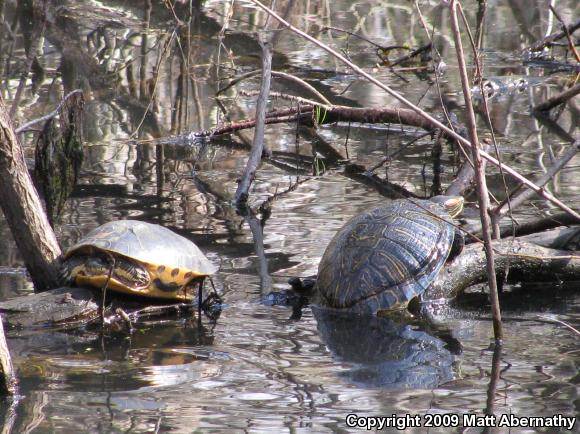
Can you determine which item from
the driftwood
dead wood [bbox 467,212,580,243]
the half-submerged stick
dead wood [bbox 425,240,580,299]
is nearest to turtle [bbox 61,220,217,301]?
the driftwood

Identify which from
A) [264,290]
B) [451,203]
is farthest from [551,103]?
[264,290]

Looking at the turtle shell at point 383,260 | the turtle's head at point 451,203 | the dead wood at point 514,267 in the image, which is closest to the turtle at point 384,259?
the turtle shell at point 383,260

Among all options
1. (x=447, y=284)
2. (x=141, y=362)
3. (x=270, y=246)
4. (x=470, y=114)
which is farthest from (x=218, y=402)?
(x=270, y=246)

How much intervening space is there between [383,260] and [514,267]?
875mm

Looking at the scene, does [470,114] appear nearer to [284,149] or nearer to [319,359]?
[319,359]

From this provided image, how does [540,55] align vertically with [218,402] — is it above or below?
above

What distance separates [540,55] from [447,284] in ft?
27.8

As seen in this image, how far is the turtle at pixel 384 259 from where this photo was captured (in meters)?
5.26

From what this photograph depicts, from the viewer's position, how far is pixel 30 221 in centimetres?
534

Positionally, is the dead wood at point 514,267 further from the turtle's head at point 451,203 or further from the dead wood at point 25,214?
the dead wood at point 25,214

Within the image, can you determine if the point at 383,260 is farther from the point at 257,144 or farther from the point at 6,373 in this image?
the point at 257,144

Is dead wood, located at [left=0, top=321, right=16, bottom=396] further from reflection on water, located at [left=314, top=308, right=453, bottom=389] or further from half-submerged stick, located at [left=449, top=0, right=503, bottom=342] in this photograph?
half-submerged stick, located at [left=449, top=0, right=503, bottom=342]

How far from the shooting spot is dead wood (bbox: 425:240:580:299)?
18.4 feet

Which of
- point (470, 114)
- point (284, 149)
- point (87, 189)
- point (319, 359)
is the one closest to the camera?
point (470, 114)
